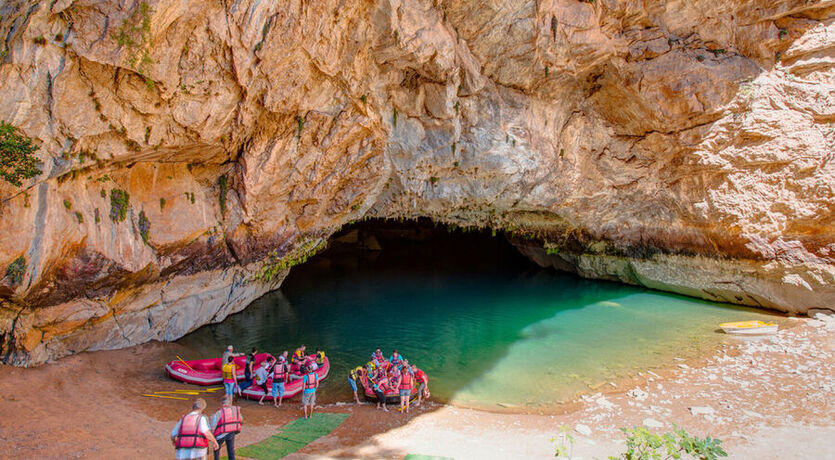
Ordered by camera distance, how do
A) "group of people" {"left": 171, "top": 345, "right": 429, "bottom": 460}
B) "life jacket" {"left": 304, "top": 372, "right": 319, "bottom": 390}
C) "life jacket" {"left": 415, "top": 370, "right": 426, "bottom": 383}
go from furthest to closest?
1. "life jacket" {"left": 415, "top": 370, "right": 426, "bottom": 383}
2. "group of people" {"left": 171, "top": 345, "right": 429, "bottom": 460}
3. "life jacket" {"left": 304, "top": 372, "right": 319, "bottom": 390}

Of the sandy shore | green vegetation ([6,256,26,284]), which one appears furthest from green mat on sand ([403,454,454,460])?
green vegetation ([6,256,26,284])

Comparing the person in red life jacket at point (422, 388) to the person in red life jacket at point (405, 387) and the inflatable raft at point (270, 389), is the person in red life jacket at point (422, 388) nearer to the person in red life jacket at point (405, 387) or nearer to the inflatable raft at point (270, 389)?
the person in red life jacket at point (405, 387)

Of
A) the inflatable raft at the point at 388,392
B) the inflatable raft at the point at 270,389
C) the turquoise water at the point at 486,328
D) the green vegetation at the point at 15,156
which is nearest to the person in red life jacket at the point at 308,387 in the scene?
the inflatable raft at the point at 270,389

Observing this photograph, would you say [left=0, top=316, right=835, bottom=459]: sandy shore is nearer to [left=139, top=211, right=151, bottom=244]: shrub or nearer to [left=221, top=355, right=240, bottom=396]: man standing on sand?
[left=221, top=355, right=240, bottom=396]: man standing on sand

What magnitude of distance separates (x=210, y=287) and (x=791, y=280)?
895 inches

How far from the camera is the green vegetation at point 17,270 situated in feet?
31.5

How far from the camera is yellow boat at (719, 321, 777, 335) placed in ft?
50.8

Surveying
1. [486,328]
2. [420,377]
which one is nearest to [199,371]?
[420,377]

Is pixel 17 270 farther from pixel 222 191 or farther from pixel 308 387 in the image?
pixel 308 387

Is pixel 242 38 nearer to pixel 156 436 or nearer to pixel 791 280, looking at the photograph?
pixel 156 436

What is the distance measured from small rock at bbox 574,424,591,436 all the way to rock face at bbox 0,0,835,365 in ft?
31.6

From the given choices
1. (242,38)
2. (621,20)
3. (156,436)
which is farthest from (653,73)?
(156,436)

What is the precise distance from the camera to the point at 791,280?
17.8 meters

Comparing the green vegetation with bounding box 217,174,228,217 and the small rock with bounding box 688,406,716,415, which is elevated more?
the green vegetation with bounding box 217,174,228,217
